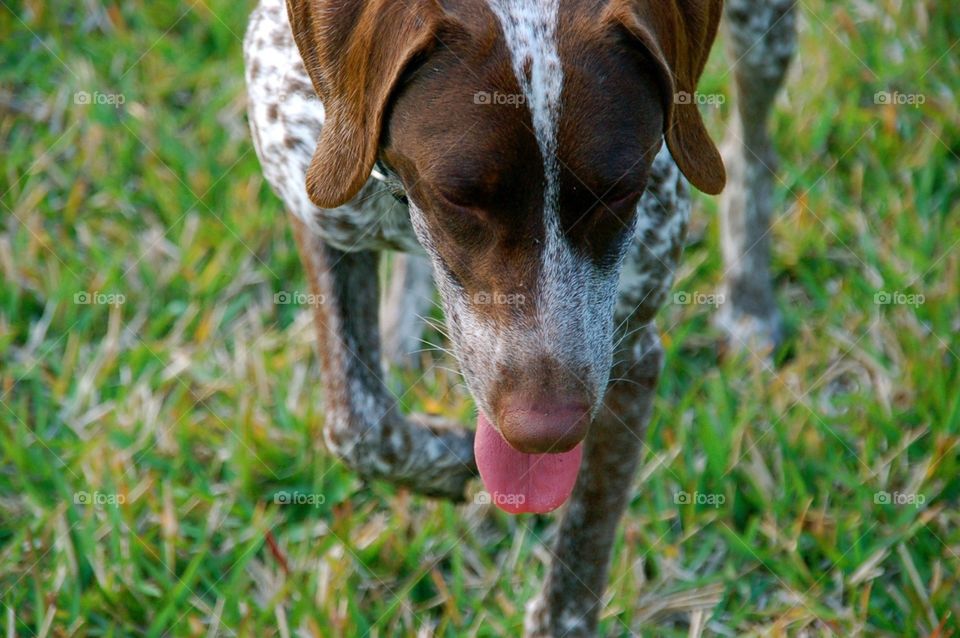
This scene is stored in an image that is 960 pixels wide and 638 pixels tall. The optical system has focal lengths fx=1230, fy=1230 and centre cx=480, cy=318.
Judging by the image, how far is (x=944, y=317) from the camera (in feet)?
14.4

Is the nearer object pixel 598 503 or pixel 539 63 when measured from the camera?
pixel 539 63

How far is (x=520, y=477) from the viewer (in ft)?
9.60

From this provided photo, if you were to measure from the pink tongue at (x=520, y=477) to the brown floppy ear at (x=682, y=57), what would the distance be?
0.75 metres

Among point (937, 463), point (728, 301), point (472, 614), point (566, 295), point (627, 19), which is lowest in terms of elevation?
point (472, 614)

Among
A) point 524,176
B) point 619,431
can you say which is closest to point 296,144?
point 524,176

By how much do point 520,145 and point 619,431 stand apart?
1.16 metres

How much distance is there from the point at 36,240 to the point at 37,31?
134cm

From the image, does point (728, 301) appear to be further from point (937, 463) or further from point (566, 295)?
point (566, 295)

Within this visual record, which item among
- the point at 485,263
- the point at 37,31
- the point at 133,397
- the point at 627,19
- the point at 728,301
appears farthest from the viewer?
the point at 37,31

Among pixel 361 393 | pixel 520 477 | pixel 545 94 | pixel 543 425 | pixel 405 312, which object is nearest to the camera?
pixel 545 94

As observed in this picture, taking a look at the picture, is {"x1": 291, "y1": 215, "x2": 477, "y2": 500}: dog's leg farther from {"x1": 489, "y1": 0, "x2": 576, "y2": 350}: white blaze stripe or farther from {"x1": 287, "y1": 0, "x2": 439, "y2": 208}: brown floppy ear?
{"x1": 489, "y1": 0, "x2": 576, "y2": 350}: white blaze stripe

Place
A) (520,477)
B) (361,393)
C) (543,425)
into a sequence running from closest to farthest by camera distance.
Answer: (543,425) < (520,477) < (361,393)

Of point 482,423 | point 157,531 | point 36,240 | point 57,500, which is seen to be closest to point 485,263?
point 482,423

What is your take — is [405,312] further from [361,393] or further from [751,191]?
[751,191]
